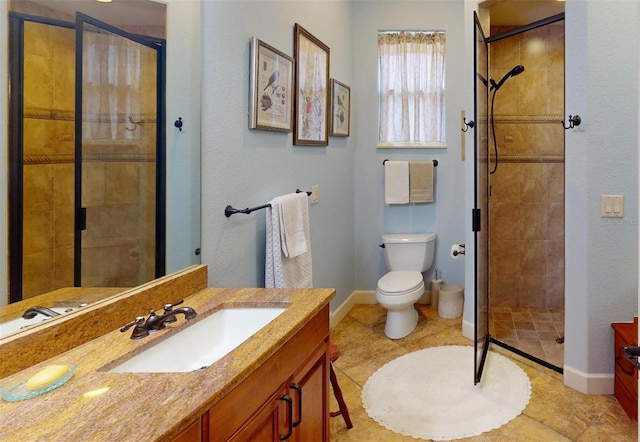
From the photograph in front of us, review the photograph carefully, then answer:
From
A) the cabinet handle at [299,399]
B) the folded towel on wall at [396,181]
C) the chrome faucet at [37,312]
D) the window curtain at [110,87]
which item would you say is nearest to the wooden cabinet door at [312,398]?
the cabinet handle at [299,399]

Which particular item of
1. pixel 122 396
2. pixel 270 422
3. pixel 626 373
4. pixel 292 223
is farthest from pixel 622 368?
pixel 122 396

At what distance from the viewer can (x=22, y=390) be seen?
0.89 m

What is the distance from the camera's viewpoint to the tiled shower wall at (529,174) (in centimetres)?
354

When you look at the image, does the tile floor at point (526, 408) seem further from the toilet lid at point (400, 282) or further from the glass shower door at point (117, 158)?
the glass shower door at point (117, 158)

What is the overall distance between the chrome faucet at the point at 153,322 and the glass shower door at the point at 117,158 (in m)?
0.18

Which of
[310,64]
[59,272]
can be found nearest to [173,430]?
[59,272]

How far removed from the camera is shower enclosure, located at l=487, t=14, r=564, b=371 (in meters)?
3.53

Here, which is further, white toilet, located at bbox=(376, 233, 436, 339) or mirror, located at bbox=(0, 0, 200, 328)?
white toilet, located at bbox=(376, 233, 436, 339)

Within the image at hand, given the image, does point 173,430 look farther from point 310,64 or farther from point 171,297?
point 310,64

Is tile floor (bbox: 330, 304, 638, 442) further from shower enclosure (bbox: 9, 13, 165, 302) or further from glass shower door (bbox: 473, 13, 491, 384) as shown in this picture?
shower enclosure (bbox: 9, 13, 165, 302)

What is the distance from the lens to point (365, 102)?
12.3 ft

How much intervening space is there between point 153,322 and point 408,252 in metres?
2.59

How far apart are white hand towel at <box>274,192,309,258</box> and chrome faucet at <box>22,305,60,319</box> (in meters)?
1.13

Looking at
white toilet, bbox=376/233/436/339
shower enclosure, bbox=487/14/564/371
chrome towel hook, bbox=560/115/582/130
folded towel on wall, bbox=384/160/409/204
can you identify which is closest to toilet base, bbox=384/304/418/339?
white toilet, bbox=376/233/436/339
